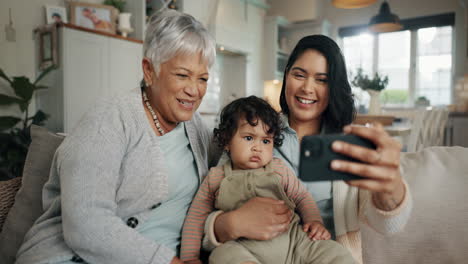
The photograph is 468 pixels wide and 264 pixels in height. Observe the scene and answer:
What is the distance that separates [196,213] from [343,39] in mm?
6577

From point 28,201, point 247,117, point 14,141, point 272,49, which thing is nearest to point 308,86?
point 247,117

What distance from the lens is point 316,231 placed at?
101 centimetres

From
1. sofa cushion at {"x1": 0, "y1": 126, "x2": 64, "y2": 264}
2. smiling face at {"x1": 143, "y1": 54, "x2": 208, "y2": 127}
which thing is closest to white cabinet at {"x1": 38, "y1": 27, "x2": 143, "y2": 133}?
sofa cushion at {"x1": 0, "y1": 126, "x2": 64, "y2": 264}

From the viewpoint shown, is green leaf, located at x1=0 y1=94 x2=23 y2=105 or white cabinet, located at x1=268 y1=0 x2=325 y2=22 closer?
green leaf, located at x1=0 y1=94 x2=23 y2=105

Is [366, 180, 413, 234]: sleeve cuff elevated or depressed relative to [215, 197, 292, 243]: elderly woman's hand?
elevated

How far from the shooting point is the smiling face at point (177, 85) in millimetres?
1137

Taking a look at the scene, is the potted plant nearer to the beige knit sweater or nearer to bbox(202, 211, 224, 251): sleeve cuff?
the beige knit sweater

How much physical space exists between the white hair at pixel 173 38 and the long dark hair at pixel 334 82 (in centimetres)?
43

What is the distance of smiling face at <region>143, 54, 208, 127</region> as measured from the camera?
3.73ft

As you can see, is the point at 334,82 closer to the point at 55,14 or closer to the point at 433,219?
the point at 433,219

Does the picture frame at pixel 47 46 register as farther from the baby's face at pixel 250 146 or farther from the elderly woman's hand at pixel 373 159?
the elderly woman's hand at pixel 373 159

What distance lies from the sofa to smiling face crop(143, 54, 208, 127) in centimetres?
59

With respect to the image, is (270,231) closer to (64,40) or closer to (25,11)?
(64,40)

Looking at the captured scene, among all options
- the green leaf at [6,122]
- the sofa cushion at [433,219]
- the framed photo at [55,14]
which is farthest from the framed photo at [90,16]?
the sofa cushion at [433,219]
